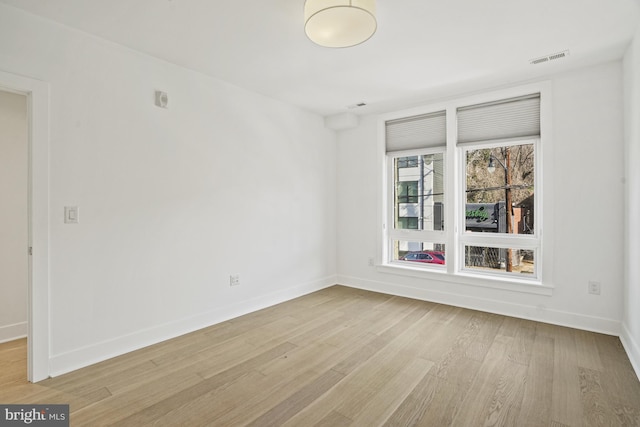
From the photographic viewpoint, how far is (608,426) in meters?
→ 1.87

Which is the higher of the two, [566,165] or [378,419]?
[566,165]

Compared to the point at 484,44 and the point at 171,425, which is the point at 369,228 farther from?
the point at 171,425

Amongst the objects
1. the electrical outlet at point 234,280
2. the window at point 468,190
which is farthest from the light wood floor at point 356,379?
the window at point 468,190

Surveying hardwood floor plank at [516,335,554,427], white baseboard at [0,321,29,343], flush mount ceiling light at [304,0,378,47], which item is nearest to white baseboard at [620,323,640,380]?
hardwood floor plank at [516,335,554,427]

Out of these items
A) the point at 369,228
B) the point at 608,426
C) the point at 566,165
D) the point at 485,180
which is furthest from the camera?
the point at 369,228

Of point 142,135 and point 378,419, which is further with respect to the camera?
point 142,135

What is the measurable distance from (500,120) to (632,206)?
1.59 m

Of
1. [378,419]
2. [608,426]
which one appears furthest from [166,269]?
[608,426]

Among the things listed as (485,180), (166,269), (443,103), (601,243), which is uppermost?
(443,103)

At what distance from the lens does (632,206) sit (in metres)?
2.79

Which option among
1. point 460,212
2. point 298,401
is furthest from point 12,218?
point 460,212

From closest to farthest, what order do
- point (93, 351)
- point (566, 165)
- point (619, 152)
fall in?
point (93, 351), point (619, 152), point (566, 165)

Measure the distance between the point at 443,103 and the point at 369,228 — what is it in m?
2.01
